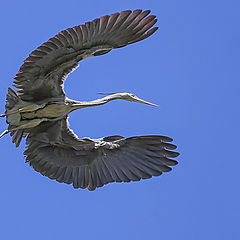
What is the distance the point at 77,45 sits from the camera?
46.0 feet

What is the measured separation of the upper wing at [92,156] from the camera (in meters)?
15.2

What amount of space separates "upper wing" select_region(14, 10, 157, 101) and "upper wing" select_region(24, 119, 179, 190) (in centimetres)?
119

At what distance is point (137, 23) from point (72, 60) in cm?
152

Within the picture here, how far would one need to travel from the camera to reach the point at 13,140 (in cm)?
1477

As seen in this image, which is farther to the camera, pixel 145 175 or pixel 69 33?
pixel 145 175

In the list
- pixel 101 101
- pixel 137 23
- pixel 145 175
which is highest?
pixel 137 23

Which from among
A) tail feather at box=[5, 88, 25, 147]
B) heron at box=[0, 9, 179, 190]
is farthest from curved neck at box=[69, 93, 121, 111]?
tail feather at box=[5, 88, 25, 147]

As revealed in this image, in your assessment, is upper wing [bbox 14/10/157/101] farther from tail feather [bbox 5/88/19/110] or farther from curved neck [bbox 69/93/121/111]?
curved neck [bbox 69/93/121/111]

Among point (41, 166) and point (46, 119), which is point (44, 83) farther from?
point (41, 166)

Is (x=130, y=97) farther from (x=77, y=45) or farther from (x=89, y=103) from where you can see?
(x=77, y=45)

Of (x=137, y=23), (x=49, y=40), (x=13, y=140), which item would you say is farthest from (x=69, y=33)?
(x=13, y=140)

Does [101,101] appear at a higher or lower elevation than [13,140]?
higher

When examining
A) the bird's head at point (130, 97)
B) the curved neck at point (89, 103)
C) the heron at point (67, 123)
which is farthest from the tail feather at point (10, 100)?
the bird's head at point (130, 97)

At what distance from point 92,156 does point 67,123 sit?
0.89m
